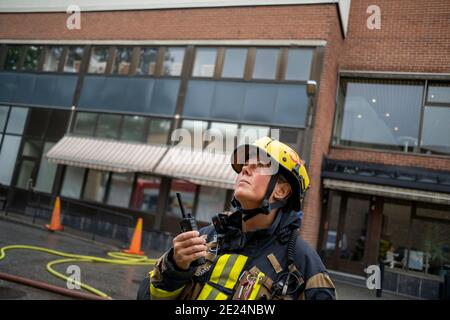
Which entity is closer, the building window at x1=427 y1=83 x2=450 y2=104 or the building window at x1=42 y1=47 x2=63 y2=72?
the building window at x1=427 y1=83 x2=450 y2=104

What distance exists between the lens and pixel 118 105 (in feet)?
49.2

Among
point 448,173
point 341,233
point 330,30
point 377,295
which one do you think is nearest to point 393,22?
point 330,30

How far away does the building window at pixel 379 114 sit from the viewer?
1291 cm

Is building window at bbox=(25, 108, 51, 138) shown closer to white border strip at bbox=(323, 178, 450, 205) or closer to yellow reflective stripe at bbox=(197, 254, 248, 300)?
white border strip at bbox=(323, 178, 450, 205)

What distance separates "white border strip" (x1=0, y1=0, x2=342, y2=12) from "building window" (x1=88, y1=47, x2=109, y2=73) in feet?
5.65

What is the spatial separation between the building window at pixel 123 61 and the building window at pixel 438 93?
11798 millimetres

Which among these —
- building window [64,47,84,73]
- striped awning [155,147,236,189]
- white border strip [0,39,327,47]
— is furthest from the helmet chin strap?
building window [64,47,84,73]

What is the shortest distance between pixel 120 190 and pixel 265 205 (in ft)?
44.2

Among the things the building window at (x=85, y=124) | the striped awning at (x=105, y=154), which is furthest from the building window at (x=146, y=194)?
the building window at (x=85, y=124)

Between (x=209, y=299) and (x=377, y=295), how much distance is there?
10.8 metres

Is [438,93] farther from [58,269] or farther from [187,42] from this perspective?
[58,269]

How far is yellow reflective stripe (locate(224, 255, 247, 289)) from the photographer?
76.1 inches

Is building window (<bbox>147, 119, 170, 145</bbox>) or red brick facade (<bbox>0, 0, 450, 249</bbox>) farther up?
red brick facade (<bbox>0, 0, 450, 249</bbox>)

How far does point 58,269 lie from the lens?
7.60 metres
